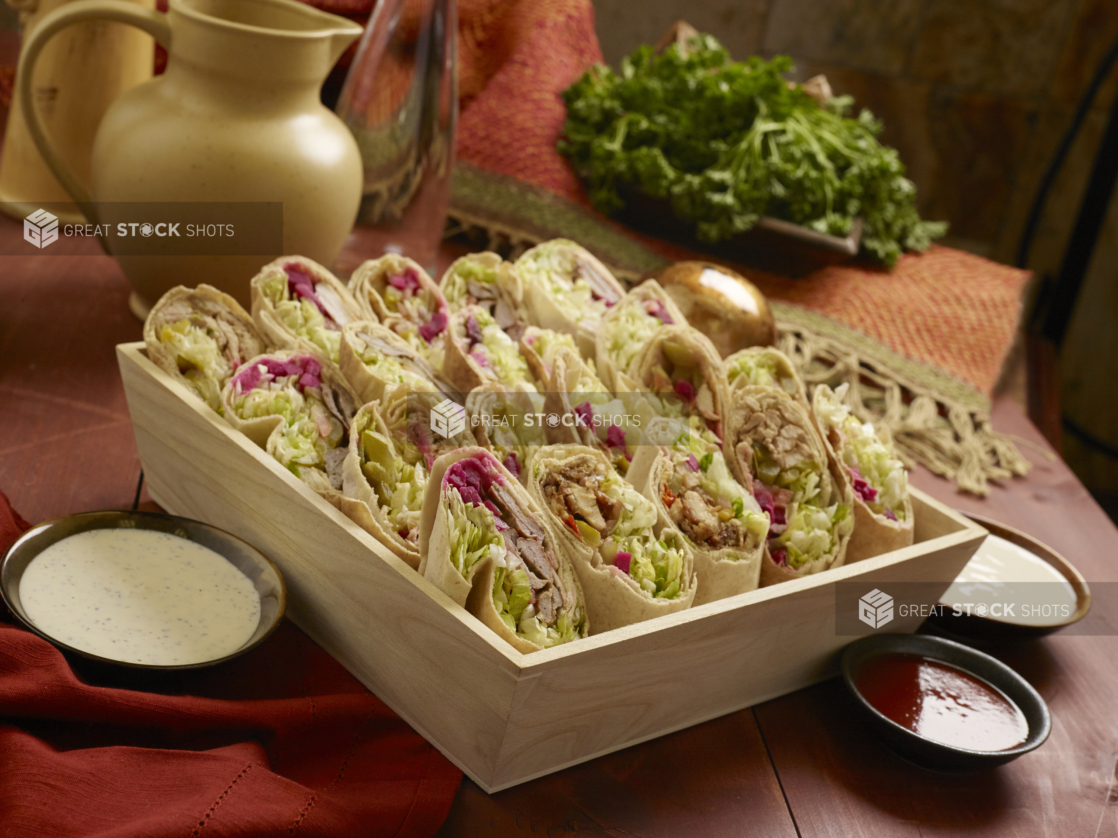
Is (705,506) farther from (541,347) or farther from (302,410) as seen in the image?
(302,410)

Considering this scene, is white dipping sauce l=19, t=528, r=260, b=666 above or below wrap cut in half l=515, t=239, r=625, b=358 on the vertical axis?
below

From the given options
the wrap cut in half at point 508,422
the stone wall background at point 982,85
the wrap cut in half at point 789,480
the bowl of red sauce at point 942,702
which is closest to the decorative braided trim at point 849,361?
the wrap cut in half at point 789,480

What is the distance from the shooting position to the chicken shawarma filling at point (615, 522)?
4.37ft

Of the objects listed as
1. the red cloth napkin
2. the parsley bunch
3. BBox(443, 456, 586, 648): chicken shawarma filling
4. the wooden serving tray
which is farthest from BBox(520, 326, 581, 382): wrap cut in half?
the parsley bunch

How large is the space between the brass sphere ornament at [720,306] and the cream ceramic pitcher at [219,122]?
76 centimetres

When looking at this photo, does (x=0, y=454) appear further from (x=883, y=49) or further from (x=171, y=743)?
(x=883, y=49)

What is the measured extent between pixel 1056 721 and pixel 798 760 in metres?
0.51

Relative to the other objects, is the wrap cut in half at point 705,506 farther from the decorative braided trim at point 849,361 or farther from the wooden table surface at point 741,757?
the decorative braided trim at point 849,361

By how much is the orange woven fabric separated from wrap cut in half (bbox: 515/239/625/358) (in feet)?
2.95

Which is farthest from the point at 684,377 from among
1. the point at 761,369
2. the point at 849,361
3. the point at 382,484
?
the point at 849,361

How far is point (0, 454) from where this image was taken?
166 centimetres

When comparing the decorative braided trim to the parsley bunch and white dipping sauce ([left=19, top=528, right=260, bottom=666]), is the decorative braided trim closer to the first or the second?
the parsley bunch

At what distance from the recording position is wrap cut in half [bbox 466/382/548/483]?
1.50 m

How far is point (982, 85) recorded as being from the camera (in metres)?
4.91
